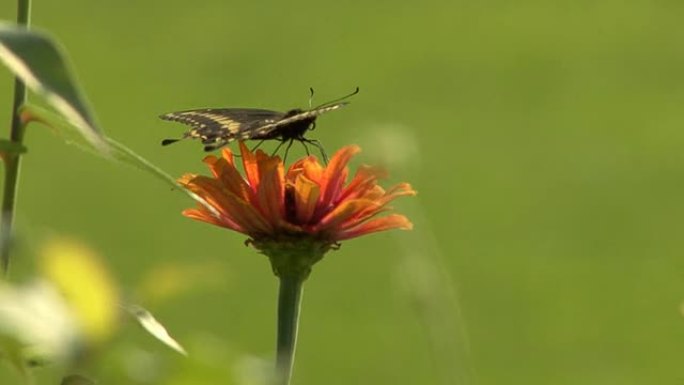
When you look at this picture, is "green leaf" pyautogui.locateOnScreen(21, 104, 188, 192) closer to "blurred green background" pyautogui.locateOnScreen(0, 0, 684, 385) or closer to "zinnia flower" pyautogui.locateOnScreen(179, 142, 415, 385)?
"zinnia flower" pyautogui.locateOnScreen(179, 142, 415, 385)

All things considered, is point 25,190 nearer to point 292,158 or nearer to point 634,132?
point 292,158

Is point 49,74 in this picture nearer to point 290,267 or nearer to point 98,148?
point 98,148

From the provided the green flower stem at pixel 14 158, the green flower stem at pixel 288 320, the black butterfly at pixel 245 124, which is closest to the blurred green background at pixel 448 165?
the black butterfly at pixel 245 124

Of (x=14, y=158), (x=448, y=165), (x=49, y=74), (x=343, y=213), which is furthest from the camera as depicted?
(x=448, y=165)

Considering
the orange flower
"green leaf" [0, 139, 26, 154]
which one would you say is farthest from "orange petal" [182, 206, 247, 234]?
"green leaf" [0, 139, 26, 154]

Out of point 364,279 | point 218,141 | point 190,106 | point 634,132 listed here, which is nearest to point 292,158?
point 364,279

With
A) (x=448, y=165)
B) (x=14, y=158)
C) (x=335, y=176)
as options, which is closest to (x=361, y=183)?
(x=335, y=176)

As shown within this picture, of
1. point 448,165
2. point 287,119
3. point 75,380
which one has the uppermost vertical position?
point 448,165
